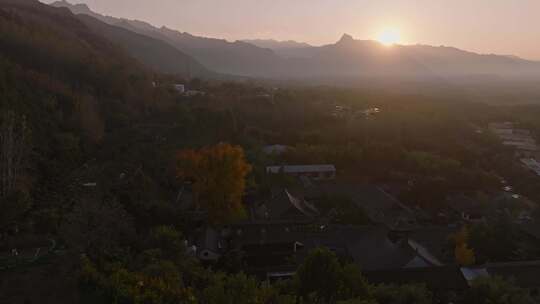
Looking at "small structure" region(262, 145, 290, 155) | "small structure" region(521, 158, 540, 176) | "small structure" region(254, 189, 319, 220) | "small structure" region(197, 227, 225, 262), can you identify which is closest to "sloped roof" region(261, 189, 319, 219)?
"small structure" region(254, 189, 319, 220)

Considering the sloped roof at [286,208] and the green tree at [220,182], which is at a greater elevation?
the green tree at [220,182]

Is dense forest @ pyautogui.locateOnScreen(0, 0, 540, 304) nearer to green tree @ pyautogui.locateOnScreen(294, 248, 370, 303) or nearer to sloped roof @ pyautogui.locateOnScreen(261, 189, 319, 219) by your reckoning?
green tree @ pyautogui.locateOnScreen(294, 248, 370, 303)

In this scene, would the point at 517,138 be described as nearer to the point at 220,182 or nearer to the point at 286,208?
the point at 286,208

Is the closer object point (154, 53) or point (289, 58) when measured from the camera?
point (154, 53)

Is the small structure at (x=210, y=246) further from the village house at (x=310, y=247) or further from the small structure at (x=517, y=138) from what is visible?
the small structure at (x=517, y=138)

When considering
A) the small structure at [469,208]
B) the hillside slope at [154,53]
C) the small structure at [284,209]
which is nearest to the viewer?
the small structure at [284,209]

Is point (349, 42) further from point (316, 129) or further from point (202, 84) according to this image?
point (316, 129)

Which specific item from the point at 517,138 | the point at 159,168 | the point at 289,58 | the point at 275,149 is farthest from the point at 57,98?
the point at 289,58

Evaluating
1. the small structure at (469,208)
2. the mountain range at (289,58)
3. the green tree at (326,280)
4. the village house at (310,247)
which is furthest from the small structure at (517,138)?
the mountain range at (289,58)
